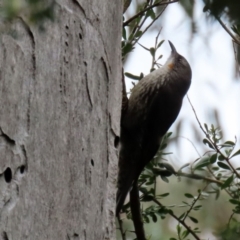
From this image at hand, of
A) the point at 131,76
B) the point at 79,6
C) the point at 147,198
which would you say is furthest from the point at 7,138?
the point at 131,76

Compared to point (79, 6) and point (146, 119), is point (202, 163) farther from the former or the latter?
point (79, 6)

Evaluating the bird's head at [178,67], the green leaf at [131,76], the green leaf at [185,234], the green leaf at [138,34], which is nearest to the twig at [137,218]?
the green leaf at [185,234]

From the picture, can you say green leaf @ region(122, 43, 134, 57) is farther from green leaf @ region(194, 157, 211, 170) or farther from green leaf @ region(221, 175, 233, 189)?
green leaf @ region(221, 175, 233, 189)

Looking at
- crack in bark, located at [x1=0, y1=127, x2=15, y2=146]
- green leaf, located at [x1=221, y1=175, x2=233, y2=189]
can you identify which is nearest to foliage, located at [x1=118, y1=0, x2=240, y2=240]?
green leaf, located at [x1=221, y1=175, x2=233, y2=189]

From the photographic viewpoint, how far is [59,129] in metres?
1.35

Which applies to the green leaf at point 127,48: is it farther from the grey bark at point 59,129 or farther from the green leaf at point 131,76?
the grey bark at point 59,129

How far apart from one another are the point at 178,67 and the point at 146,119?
0.48m

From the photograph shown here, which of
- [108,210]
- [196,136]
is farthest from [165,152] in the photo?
[108,210]

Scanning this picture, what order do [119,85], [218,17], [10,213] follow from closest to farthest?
[218,17], [10,213], [119,85]

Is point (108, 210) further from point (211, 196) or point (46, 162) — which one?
point (211, 196)

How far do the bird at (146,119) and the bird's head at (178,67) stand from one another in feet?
0.22

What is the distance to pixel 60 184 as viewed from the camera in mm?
1321

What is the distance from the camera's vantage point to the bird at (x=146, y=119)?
2.37 meters

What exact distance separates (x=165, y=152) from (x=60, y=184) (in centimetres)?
121
